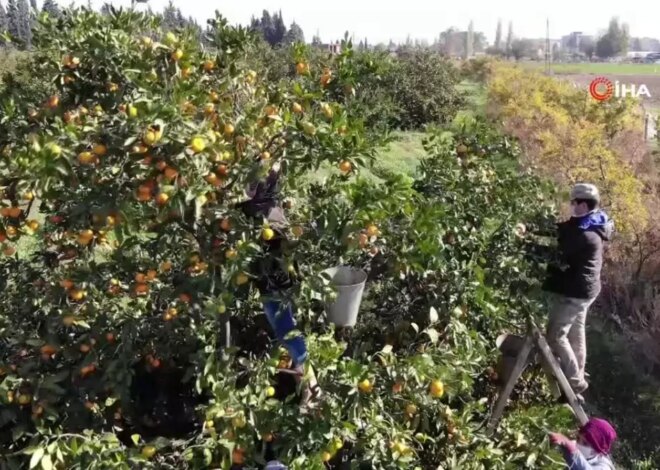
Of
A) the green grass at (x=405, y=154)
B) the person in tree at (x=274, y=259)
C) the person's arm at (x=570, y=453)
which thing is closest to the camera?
the person in tree at (x=274, y=259)

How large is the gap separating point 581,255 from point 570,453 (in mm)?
1141

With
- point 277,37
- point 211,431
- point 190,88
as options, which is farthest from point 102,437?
point 277,37

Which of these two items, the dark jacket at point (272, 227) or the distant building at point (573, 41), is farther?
the distant building at point (573, 41)

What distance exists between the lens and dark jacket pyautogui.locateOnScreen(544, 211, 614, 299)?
3664 millimetres

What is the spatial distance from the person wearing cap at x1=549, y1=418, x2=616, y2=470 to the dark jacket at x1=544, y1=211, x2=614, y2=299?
857 millimetres

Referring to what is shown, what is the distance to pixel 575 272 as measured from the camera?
3707 mm

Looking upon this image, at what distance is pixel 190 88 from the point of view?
215 centimetres

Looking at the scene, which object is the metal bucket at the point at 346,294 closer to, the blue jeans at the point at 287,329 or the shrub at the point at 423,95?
the blue jeans at the point at 287,329

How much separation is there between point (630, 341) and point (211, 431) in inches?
165

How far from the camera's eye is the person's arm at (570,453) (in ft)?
9.89

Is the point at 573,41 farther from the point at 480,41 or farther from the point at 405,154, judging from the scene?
the point at 405,154

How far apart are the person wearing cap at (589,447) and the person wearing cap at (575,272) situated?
30.1 inches

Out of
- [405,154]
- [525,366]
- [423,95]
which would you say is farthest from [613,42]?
[525,366]

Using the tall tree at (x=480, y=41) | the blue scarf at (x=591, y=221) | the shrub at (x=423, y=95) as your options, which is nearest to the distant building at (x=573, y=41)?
the tall tree at (x=480, y=41)
